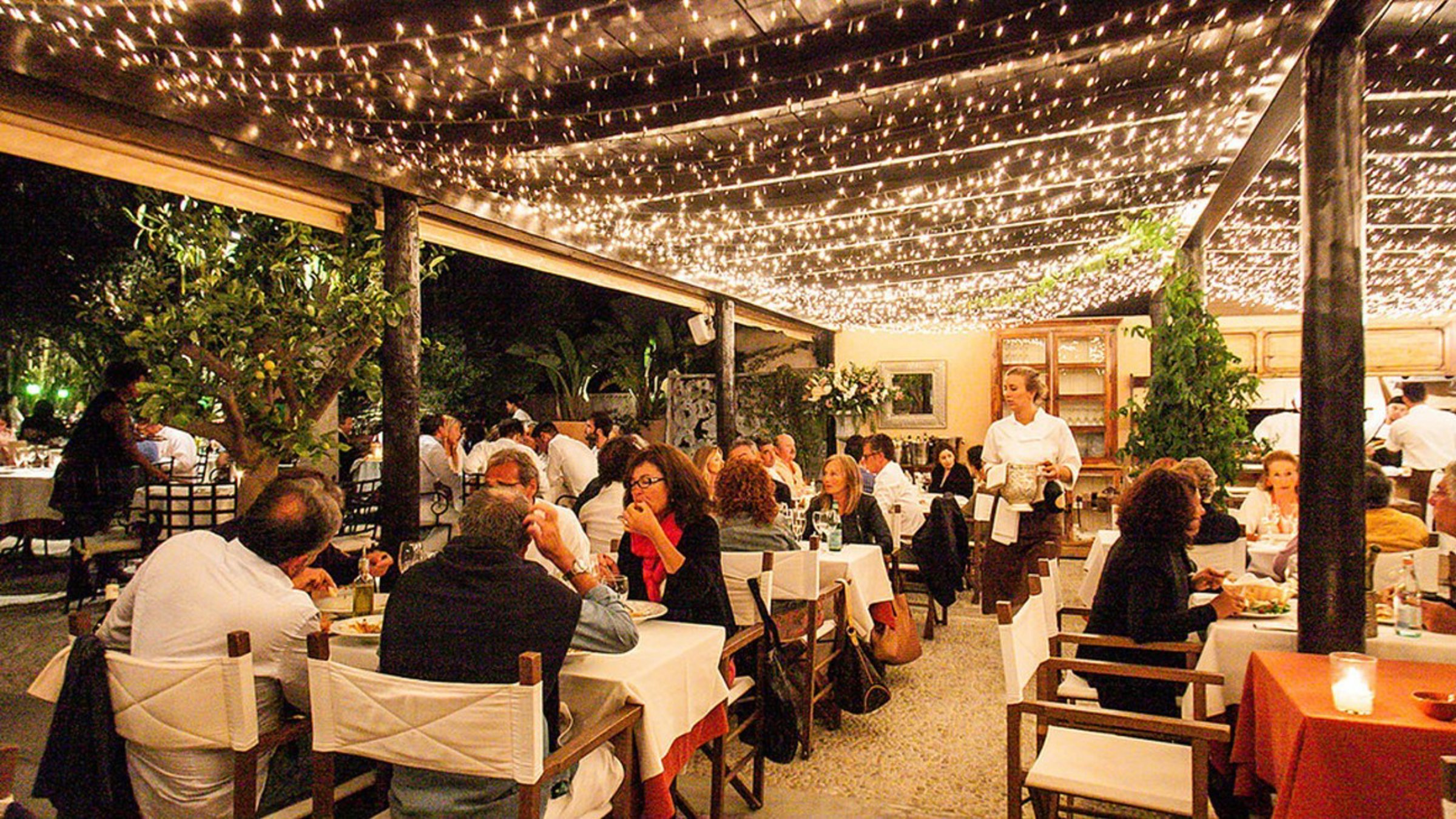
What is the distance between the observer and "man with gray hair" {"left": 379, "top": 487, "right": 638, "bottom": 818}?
219 cm

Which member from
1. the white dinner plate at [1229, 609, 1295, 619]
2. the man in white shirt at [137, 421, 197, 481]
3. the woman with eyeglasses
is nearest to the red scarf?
the woman with eyeglasses

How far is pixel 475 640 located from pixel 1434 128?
5.84 m

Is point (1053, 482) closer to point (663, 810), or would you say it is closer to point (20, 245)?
point (663, 810)

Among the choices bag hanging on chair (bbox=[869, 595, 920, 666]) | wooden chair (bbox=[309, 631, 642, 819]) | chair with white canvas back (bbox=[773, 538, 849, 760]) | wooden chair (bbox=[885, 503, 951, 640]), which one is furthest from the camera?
wooden chair (bbox=[885, 503, 951, 640])

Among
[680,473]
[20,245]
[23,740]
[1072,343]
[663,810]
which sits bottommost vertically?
[23,740]

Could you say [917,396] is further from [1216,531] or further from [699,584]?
[699,584]

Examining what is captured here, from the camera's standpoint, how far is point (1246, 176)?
5.49 m

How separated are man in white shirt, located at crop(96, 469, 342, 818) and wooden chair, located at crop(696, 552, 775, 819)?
57.0 inches

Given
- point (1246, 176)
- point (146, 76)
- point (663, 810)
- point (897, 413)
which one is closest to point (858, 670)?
point (663, 810)

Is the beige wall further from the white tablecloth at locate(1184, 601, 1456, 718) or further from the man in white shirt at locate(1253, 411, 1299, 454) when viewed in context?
the white tablecloth at locate(1184, 601, 1456, 718)

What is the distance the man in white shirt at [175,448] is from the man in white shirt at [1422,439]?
1198 cm

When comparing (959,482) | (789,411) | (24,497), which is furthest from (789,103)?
(789,411)

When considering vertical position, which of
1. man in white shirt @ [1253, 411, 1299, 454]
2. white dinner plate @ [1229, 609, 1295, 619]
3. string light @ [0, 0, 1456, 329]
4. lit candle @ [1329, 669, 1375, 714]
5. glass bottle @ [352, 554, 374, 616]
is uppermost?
string light @ [0, 0, 1456, 329]

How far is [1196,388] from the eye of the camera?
261 inches
